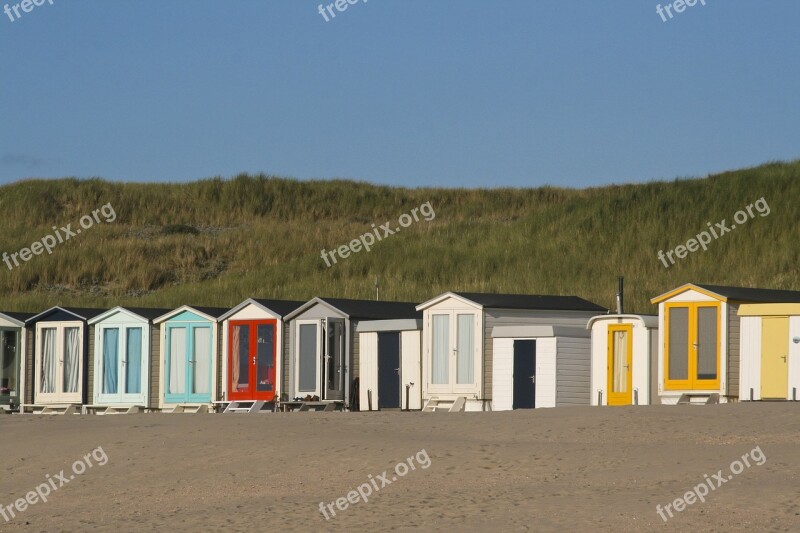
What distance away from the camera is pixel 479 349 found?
100ft

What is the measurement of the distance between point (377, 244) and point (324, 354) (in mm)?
30210

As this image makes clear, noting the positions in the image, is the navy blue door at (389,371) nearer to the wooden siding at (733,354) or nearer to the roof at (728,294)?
the roof at (728,294)

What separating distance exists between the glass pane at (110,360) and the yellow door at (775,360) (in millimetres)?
15569

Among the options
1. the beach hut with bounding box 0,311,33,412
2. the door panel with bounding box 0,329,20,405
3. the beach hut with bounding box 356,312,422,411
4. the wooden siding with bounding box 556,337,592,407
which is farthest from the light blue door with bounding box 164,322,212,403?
the wooden siding with bounding box 556,337,592,407

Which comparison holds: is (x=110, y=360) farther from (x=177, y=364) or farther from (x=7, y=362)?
(x=7, y=362)

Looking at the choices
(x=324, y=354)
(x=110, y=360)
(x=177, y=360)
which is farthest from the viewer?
(x=110, y=360)

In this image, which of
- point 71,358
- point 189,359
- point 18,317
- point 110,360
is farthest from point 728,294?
point 18,317

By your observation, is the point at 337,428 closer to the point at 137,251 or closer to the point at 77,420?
the point at 77,420

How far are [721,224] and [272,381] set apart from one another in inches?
1201

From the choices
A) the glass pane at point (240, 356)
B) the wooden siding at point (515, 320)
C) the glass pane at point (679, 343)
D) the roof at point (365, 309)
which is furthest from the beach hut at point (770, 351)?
the glass pane at point (240, 356)

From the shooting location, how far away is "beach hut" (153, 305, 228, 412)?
110ft

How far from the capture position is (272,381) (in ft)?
108

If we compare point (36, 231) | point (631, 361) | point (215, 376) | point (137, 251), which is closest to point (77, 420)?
point (215, 376)

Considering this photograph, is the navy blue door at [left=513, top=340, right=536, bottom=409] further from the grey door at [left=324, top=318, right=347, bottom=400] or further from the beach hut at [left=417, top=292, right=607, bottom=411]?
the grey door at [left=324, top=318, right=347, bottom=400]
